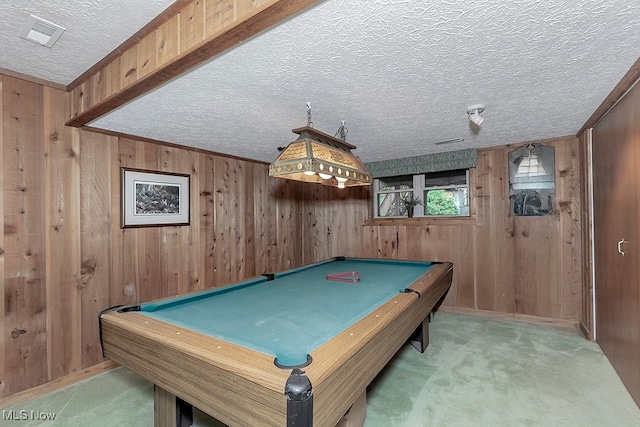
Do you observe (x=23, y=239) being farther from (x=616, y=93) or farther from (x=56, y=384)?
(x=616, y=93)

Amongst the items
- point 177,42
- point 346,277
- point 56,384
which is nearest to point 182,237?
point 56,384

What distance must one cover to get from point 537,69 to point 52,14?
99.9 inches

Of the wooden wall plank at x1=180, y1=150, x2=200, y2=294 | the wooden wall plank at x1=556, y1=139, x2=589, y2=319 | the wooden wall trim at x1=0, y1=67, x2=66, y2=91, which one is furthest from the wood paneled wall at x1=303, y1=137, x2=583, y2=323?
the wooden wall trim at x1=0, y1=67, x2=66, y2=91

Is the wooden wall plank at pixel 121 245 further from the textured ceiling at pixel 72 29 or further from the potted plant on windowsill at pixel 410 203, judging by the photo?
the potted plant on windowsill at pixel 410 203

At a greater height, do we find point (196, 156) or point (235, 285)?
point (196, 156)

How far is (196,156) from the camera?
3.38 m

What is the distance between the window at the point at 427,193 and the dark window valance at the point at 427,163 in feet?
0.83

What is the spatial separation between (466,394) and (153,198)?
324cm

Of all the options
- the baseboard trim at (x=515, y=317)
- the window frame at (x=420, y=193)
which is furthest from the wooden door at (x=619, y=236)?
the window frame at (x=420, y=193)

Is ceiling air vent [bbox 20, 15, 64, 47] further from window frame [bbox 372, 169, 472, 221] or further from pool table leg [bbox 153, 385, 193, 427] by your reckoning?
window frame [bbox 372, 169, 472, 221]

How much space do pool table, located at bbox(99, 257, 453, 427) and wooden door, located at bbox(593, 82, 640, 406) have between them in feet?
4.27

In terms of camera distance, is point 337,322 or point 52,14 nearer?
point 52,14

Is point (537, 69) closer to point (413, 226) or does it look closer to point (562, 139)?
point (562, 139)

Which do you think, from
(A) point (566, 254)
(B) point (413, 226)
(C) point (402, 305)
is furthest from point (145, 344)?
(A) point (566, 254)
